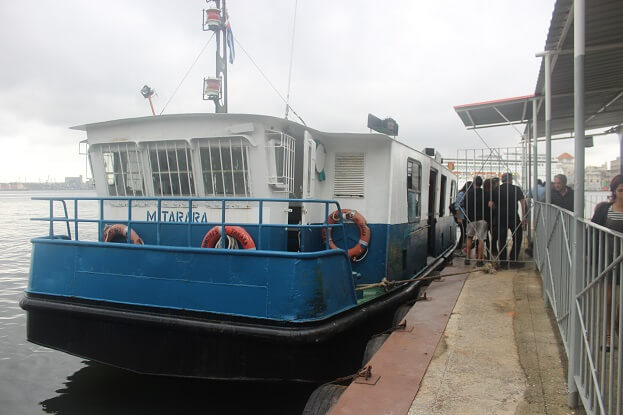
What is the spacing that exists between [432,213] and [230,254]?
598 centimetres

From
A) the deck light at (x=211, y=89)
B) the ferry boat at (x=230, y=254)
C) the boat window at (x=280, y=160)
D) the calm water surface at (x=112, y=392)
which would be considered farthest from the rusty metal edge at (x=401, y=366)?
the deck light at (x=211, y=89)

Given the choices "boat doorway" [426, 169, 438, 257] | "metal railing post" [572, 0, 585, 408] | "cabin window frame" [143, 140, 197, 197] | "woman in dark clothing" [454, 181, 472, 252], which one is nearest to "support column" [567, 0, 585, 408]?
"metal railing post" [572, 0, 585, 408]

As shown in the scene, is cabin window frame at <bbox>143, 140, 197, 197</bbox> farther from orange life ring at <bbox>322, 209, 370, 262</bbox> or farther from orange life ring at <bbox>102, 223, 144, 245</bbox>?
orange life ring at <bbox>322, 209, 370, 262</bbox>

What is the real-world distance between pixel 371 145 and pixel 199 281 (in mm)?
2993

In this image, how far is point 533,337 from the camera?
4586mm

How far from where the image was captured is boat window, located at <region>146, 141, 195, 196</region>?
5891mm

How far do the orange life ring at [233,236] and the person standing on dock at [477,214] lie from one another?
529 cm

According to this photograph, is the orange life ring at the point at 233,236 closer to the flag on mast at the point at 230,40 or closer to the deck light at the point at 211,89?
the deck light at the point at 211,89

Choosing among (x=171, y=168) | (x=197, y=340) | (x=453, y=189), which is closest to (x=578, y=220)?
(x=197, y=340)

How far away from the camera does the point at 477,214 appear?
353 inches

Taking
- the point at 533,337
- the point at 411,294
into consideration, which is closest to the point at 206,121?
the point at 411,294

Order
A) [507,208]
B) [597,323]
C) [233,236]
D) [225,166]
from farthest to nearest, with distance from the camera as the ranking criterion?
1. [507,208]
2. [225,166]
3. [233,236]
4. [597,323]

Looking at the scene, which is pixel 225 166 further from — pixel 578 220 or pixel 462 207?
pixel 462 207

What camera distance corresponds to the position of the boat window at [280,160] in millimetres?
5594
